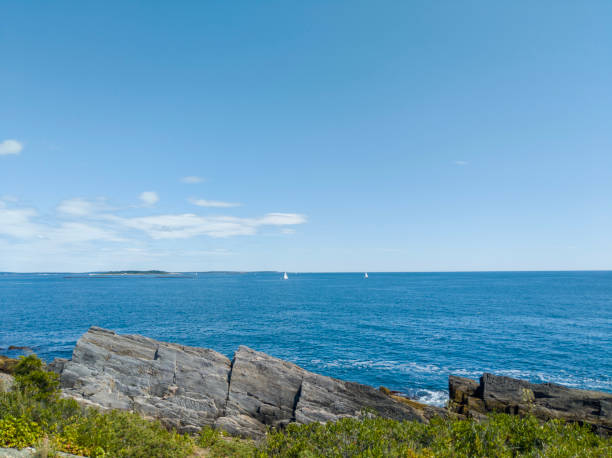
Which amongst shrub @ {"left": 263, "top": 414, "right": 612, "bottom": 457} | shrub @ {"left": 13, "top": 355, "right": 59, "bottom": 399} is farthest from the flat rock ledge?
shrub @ {"left": 263, "top": 414, "right": 612, "bottom": 457}

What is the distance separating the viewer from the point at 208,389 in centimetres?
2423

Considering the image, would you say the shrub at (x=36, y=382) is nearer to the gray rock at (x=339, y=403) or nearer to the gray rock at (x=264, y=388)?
the gray rock at (x=264, y=388)

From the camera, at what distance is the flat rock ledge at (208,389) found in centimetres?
2184

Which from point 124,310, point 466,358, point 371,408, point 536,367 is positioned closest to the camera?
point 371,408

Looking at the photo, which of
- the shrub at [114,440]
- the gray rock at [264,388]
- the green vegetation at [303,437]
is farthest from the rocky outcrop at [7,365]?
the shrub at [114,440]

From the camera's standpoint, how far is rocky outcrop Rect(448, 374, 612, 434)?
23266 mm

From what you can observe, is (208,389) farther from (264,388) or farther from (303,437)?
(303,437)

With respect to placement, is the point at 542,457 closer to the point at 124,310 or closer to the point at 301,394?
the point at 301,394

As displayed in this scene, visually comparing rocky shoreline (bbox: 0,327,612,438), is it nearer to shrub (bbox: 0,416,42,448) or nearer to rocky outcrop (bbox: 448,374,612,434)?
rocky outcrop (bbox: 448,374,612,434)

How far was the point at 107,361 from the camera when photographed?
2495 cm

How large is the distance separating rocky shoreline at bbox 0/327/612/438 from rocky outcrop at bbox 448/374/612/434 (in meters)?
0.07

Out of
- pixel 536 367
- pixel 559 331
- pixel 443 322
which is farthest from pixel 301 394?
pixel 559 331

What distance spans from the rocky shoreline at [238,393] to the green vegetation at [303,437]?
6355 millimetres

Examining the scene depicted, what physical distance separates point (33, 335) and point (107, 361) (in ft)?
157
